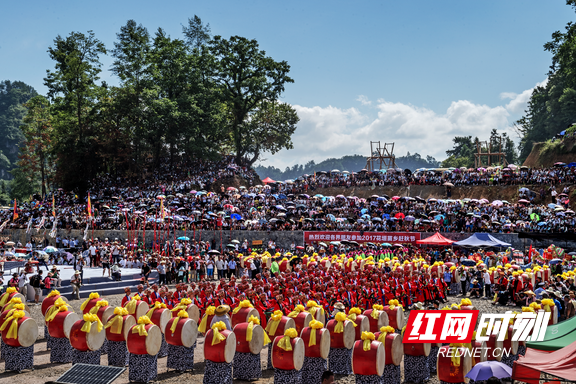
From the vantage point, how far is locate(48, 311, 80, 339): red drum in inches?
427

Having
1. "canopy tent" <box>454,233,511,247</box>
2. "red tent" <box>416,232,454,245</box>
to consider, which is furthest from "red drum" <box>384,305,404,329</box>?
"red tent" <box>416,232,454,245</box>

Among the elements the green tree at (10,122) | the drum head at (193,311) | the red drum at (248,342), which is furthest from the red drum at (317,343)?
the green tree at (10,122)

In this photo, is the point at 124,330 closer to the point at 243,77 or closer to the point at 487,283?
the point at 487,283

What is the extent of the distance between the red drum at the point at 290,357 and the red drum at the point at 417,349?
2.18 m

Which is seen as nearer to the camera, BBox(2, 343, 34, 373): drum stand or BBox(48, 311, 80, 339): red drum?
BBox(2, 343, 34, 373): drum stand

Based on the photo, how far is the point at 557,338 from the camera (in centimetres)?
793

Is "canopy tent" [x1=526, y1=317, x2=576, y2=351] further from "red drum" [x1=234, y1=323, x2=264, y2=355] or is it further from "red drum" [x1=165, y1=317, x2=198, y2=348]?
"red drum" [x1=165, y1=317, x2=198, y2=348]

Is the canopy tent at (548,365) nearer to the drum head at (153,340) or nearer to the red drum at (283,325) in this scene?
the red drum at (283,325)

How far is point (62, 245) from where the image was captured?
107ft

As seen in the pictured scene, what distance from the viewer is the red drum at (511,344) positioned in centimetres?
937

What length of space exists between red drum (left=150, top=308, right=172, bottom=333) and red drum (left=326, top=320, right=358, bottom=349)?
3.63 metres

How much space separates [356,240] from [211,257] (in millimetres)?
A: 8895

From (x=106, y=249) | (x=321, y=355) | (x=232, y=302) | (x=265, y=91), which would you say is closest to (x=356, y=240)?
(x=106, y=249)

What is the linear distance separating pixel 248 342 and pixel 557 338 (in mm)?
5351
